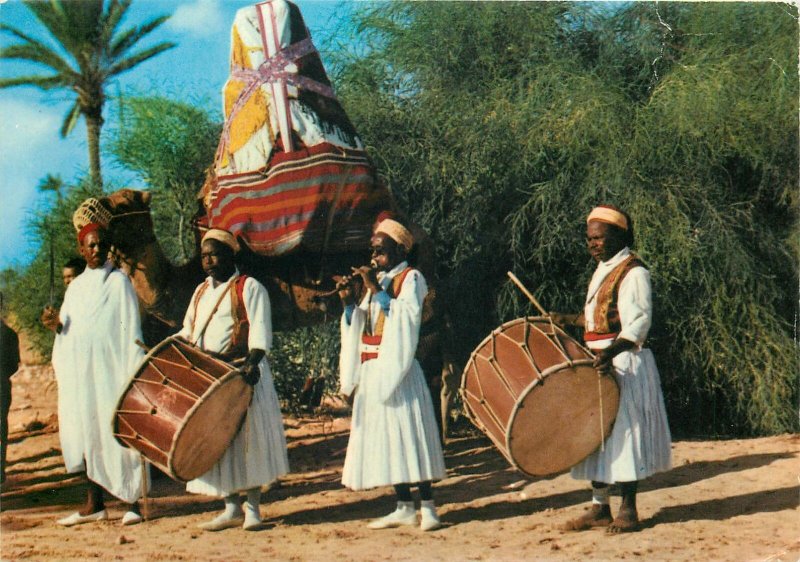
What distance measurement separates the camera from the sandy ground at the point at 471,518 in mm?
5375

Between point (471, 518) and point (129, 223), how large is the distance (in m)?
3.03

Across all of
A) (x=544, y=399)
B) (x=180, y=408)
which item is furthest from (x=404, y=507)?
(x=180, y=408)

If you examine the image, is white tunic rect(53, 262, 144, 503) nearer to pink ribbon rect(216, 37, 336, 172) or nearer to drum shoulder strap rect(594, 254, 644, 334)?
pink ribbon rect(216, 37, 336, 172)

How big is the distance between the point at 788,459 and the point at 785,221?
7.85 feet

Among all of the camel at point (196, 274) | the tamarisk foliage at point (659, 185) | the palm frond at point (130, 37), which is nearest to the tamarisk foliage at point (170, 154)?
the palm frond at point (130, 37)

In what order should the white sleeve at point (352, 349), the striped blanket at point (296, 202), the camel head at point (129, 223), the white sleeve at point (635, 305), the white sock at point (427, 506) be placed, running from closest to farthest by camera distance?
1. the white sleeve at point (635, 305)
2. the white sock at point (427, 506)
3. the white sleeve at point (352, 349)
4. the camel head at point (129, 223)
5. the striped blanket at point (296, 202)

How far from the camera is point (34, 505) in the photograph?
6.96 meters

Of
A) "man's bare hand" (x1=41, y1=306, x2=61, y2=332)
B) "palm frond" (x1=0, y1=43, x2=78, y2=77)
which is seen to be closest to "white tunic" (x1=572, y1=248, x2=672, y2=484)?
"man's bare hand" (x1=41, y1=306, x2=61, y2=332)

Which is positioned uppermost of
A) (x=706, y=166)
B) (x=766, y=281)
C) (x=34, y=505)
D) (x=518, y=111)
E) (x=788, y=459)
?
(x=518, y=111)

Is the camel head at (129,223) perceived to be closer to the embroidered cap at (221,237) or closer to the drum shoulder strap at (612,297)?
the embroidered cap at (221,237)

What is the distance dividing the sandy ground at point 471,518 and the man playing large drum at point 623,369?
283 millimetres

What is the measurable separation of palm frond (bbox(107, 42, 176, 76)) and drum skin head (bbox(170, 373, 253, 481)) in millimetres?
2856

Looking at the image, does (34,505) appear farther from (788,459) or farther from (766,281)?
(766,281)

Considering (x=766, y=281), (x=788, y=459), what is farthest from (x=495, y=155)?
(x=788, y=459)
